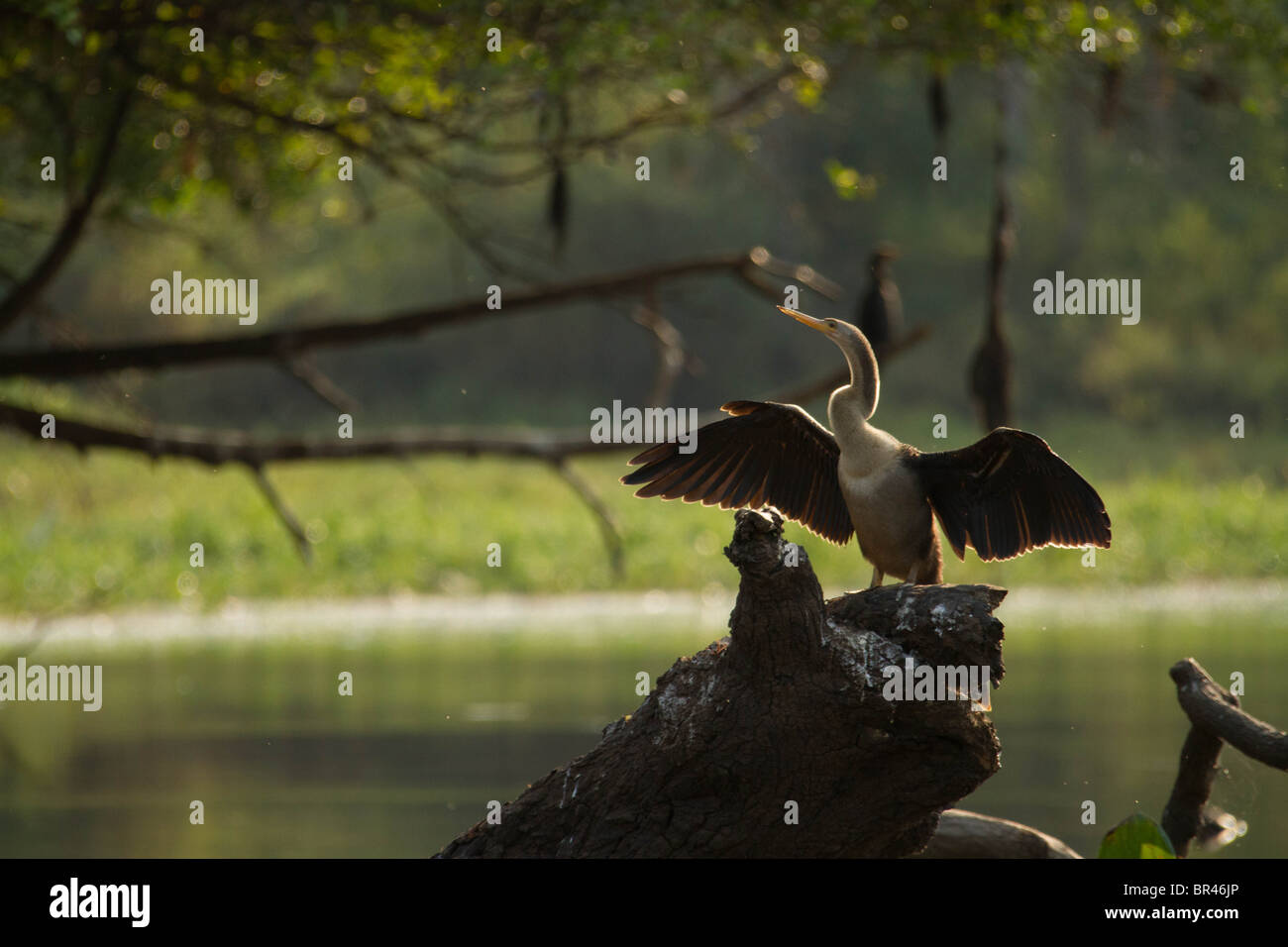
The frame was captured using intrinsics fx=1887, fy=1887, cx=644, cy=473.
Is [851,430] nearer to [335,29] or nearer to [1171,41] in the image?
[335,29]

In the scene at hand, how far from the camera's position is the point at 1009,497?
5.83m

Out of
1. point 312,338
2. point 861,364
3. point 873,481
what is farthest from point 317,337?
point 873,481

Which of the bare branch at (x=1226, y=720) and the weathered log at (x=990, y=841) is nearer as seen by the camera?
the bare branch at (x=1226, y=720)

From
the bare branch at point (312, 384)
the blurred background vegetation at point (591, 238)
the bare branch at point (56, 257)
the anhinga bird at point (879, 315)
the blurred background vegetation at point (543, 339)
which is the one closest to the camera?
the anhinga bird at point (879, 315)

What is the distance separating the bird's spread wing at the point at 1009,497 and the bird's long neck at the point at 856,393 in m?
0.20

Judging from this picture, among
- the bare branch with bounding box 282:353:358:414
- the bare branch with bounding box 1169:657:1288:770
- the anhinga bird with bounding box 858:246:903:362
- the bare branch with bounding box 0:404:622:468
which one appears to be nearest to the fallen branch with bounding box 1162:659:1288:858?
the bare branch with bounding box 1169:657:1288:770

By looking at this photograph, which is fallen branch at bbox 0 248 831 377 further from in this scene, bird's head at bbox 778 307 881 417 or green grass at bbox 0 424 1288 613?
green grass at bbox 0 424 1288 613

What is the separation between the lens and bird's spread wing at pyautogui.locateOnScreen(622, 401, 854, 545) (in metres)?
5.96

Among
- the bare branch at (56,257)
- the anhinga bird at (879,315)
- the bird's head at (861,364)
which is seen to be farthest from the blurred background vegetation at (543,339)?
the bird's head at (861,364)

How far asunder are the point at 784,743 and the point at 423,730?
24.9 ft

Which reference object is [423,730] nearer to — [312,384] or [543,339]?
[312,384]

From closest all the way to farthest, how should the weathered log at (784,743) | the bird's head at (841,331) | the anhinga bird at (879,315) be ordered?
the weathered log at (784,743) < the bird's head at (841,331) < the anhinga bird at (879,315)

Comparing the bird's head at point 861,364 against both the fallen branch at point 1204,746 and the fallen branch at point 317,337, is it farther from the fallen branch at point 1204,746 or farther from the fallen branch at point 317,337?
the fallen branch at point 317,337

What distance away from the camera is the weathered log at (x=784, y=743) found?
5340 mm
